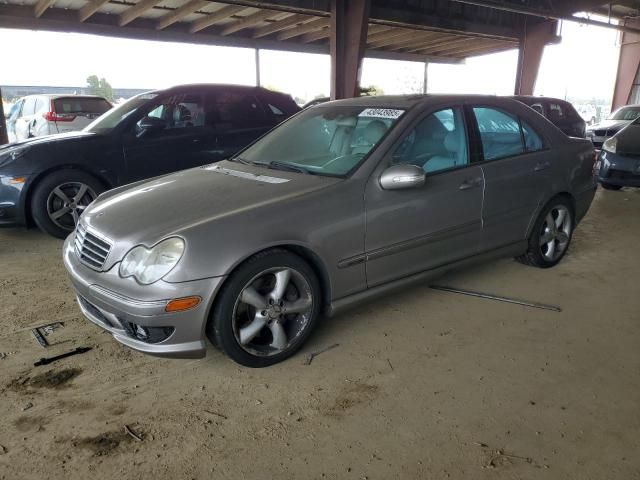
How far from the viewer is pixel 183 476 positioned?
197 cm

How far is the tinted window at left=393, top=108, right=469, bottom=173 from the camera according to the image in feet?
10.3

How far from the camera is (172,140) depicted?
5.57 m

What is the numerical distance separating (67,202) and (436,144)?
384 centimetres

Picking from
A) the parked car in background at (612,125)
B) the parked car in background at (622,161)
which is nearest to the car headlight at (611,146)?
the parked car in background at (622,161)

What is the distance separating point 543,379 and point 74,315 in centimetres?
296

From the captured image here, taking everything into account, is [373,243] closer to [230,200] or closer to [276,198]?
[276,198]

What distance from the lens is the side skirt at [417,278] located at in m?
2.88

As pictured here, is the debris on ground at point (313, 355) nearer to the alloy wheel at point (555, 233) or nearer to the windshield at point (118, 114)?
the alloy wheel at point (555, 233)

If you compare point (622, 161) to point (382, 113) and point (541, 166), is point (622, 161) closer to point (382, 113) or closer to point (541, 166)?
point (541, 166)

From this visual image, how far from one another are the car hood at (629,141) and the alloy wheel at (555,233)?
3.86m

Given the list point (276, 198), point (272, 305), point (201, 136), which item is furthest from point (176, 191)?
point (201, 136)

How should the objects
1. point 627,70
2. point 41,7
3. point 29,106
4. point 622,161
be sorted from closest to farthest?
point 622,161
point 41,7
point 29,106
point 627,70

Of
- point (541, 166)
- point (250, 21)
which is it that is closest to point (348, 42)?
point (250, 21)

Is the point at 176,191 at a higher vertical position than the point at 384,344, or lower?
higher
